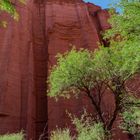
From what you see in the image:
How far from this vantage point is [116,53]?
2066cm

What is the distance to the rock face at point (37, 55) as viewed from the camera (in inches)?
1127

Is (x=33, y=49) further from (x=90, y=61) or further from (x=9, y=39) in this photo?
(x=90, y=61)

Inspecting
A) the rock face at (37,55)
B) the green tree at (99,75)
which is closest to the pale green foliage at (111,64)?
the green tree at (99,75)

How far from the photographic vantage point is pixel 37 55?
3491 cm

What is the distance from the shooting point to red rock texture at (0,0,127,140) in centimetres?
2861

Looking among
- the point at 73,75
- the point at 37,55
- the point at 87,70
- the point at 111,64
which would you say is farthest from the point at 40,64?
the point at 111,64

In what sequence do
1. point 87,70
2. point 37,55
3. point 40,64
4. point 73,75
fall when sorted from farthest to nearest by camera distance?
point 37,55 → point 40,64 → point 87,70 → point 73,75

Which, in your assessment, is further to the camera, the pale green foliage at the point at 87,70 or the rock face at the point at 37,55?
the rock face at the point at 37,55

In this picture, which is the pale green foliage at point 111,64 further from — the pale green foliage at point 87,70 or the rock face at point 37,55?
the rock face at point 37,55

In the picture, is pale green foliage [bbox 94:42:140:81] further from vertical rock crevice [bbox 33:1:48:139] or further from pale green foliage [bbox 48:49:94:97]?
vertical rock crevice [bbox 33:1:48:139]

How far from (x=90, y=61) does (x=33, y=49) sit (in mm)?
Answer: 14355

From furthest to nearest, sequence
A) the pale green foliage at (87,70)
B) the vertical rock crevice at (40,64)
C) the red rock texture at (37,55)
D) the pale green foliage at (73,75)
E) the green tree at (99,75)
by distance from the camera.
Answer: the vertical rock crevice at (40,64) < the red rock texture at (37,55) < the pale green foliage at (73,75) < the pale green foliage at (87,70) < the green tree at (99,75)

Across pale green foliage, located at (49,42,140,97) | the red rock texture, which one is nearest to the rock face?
the red rock texture

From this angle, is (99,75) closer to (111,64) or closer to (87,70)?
(87,70)
